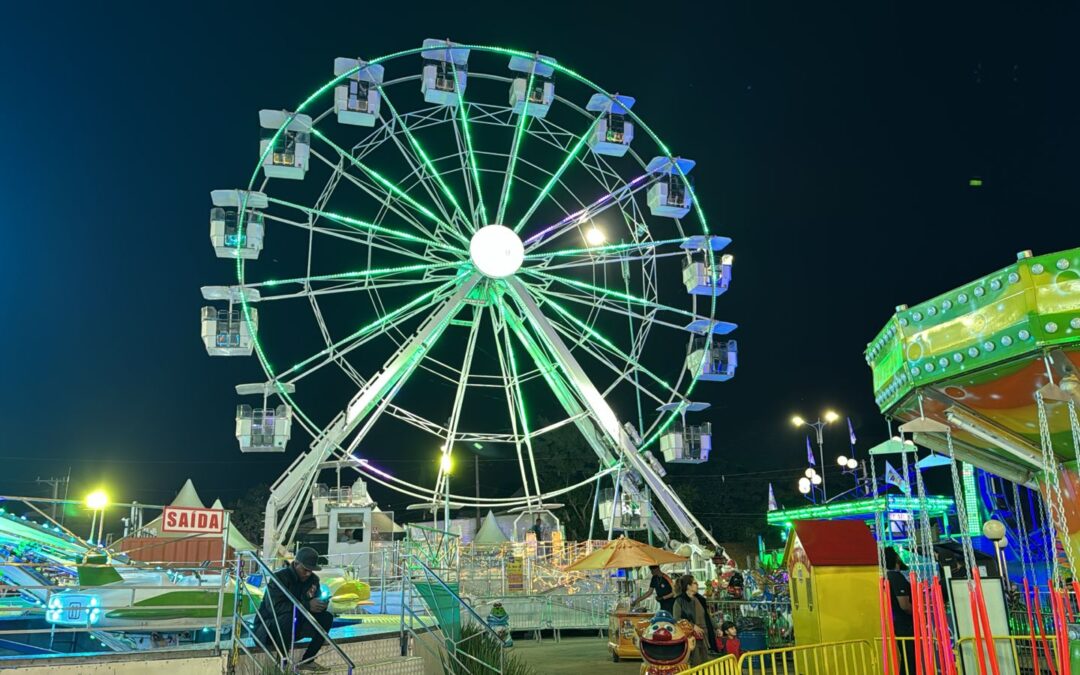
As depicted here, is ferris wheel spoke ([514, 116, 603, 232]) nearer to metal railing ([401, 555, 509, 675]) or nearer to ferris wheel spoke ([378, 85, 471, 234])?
ferris wheel spoke ([378, 85, 471, 234])

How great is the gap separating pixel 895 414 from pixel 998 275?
105 inches

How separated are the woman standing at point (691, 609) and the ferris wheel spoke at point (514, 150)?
12054 millimetres

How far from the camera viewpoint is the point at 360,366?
5531 centimetres

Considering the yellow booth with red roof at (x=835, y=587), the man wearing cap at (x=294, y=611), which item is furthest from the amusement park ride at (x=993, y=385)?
the man wearing cap at (x=294, y=611)

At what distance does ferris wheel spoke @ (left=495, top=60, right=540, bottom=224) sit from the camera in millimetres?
20031

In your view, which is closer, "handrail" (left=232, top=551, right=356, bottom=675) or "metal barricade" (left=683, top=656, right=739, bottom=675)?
"metal barricade" (left=683, top=656, right=739, bottom=675)

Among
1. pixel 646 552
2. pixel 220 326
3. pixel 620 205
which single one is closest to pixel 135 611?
pixel 646 552

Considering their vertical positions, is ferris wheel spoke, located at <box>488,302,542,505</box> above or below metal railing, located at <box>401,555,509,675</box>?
above

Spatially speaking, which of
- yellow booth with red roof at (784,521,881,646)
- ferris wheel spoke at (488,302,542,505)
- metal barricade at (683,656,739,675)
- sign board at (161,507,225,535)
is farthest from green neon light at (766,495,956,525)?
sign board at (161,507,225,535)

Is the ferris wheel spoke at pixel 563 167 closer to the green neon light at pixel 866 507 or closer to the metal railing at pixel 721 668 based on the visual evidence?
the green neon light at pixel 866 507

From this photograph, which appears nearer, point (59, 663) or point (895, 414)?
point (59, 663)

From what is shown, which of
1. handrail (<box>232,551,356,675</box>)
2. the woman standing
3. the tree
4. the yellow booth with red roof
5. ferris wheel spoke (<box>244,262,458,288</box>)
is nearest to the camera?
handrail (<box>232,551,356,675</box>)

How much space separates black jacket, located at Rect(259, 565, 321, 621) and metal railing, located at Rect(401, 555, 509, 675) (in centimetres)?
131

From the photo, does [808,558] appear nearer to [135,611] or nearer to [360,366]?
[135,611]
